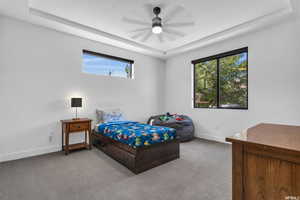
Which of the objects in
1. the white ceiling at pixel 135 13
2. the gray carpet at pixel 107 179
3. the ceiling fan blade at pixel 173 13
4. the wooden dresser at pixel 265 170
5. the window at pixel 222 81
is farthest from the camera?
the window at pixel 222 81

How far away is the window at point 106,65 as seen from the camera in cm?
392

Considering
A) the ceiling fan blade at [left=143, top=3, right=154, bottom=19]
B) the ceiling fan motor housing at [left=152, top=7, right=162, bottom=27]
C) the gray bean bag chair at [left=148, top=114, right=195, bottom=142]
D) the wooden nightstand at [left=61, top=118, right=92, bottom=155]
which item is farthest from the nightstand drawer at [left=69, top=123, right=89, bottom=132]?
the ceiling fan blade at [left=143, top=3, right=154, bottom=19]

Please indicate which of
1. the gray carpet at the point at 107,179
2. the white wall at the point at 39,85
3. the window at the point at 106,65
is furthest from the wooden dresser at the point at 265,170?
the window at the point at 106,65

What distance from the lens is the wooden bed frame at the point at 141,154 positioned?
2.34 m

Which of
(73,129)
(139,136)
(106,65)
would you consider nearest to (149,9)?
(106,65)

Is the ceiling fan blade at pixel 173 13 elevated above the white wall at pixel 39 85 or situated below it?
above

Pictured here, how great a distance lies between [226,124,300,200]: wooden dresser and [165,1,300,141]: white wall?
9.31 feet

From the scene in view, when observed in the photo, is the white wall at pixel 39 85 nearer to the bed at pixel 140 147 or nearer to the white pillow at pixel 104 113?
the white pillow at pixel 104 113

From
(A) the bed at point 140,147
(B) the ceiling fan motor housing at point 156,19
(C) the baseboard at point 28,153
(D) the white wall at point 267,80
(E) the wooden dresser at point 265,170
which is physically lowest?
(C) the baseboard at point 28,153

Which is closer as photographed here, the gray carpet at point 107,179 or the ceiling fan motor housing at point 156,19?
the gray carpet at point 107,179

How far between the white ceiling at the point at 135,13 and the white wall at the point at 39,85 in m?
0.37

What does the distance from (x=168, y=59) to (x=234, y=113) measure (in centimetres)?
309

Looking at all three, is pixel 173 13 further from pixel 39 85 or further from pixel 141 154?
pixel 39 85

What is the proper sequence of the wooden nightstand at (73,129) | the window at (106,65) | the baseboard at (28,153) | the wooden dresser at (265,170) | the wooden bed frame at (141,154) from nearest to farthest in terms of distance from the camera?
1. the wooden dresser at (265,170)
2. the wooden bed frame at (141,154)
3. the baseboard at (28,153)
4. the wooden nightstand at (73,129)
5. the window at (106,65)
